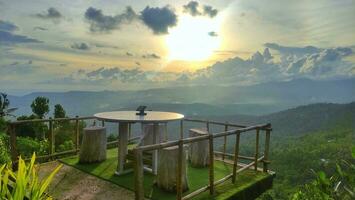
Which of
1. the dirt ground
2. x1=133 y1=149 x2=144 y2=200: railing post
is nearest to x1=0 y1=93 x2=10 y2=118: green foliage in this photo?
the dirt ground

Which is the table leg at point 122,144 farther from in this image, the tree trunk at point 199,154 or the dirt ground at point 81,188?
the tree trunk at point 199,154

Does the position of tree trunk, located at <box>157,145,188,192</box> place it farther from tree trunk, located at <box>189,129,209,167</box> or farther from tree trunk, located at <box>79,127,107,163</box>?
tree trunk, located at <box>79,127,107,163</box>

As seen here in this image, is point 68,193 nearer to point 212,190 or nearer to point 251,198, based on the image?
point 212,190

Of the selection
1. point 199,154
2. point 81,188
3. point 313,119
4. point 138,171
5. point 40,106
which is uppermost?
point 138,171

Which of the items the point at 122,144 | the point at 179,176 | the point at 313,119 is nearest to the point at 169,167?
the point at 179,176

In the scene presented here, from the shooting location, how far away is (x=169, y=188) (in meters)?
5.45

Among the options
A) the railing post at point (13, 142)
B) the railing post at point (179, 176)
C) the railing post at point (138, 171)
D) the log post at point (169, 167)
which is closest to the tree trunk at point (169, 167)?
the log post at point (169, 167)

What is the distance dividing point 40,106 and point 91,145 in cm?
1258

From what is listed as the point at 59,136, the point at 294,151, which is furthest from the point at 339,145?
the point at 59,136

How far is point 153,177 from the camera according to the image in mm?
6469

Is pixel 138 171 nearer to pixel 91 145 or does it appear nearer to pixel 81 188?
pixel 81 188

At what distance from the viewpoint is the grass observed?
5.57m

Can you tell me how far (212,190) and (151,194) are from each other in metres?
1.07

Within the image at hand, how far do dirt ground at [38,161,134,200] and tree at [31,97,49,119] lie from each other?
41.5ft
